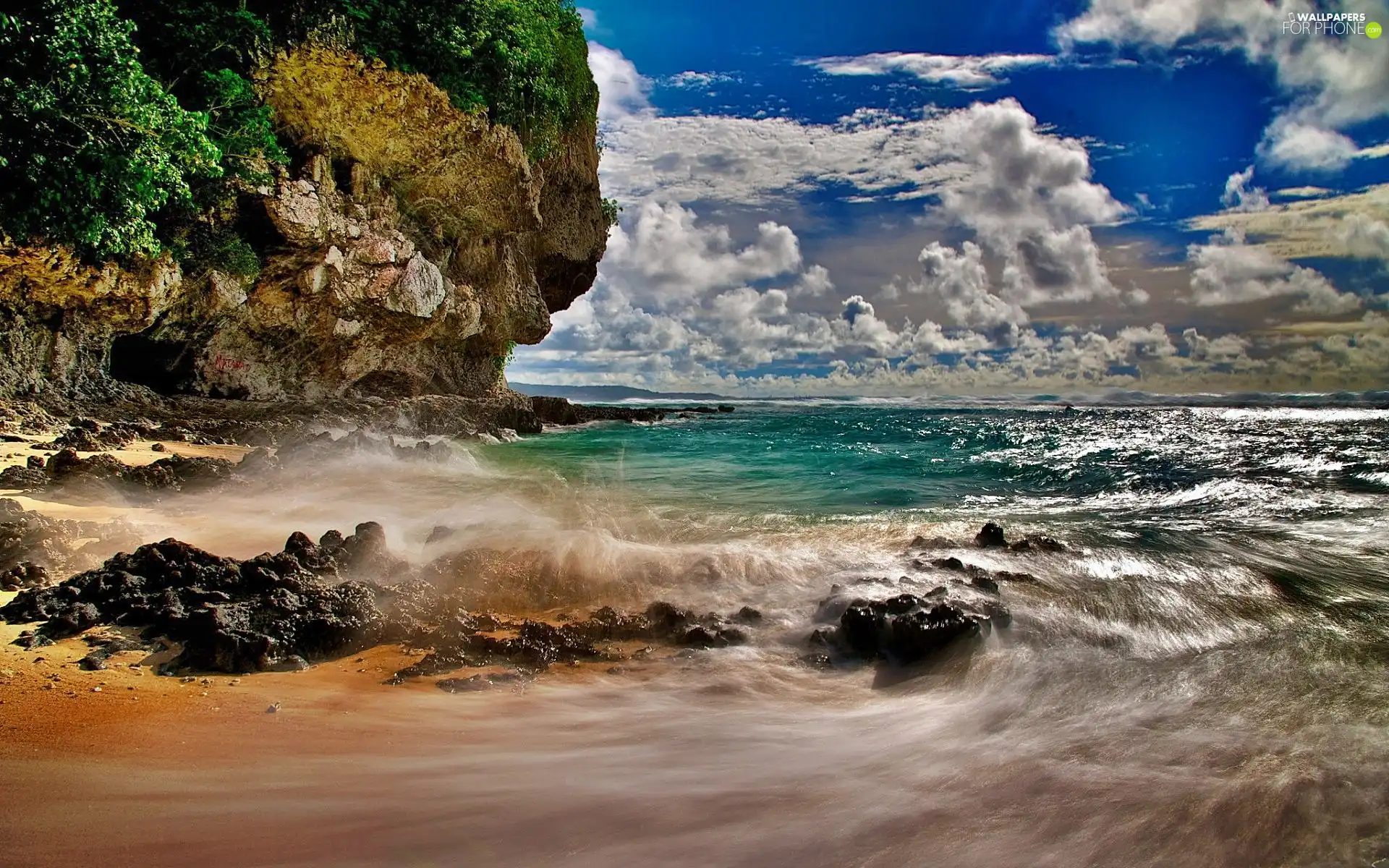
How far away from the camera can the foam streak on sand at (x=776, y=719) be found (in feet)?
7.06

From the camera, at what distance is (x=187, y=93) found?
49.2ft

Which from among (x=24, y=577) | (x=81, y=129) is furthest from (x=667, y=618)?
(x=81, y=129)

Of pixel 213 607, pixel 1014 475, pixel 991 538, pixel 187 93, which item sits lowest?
pixel 213 607

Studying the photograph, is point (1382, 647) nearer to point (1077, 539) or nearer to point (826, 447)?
point (1077, 539)

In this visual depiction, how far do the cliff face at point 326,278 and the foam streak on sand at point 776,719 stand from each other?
8602mm

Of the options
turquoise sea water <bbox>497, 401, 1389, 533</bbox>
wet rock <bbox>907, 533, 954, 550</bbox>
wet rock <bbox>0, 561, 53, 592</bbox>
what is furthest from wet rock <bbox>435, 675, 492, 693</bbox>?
turquoise sea water <bbox>497, 401, 1389, 533</bbox>

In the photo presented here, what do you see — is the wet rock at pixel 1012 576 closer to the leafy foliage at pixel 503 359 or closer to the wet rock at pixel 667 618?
the wet rock at pixel 667 618

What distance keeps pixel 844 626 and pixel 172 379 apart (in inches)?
764

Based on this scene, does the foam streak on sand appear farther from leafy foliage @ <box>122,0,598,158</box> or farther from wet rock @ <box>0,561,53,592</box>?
leafy foliage @ <box>122,0,598,158</box>

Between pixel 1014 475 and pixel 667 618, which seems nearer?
pixel 667 618

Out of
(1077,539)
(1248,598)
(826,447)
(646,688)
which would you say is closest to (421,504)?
(646,688)

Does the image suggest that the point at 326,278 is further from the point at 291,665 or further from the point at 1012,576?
the point at 1012,576

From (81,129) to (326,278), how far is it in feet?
27.1

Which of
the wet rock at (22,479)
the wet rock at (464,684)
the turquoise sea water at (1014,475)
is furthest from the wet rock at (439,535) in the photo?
the turquoise sea water at (1014,475)
